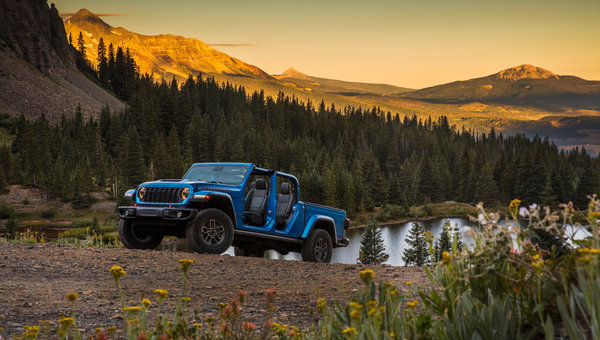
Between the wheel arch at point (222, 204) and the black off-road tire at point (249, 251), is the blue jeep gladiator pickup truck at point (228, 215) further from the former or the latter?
the black off-road tire at point (249, 251)

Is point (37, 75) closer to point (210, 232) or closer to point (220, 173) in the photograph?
point (220, 173)

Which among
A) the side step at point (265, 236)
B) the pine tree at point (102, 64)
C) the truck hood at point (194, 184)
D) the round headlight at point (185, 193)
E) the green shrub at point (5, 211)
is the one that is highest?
the pine tree at point (102, 64)

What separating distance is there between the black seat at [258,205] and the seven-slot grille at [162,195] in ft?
6.08

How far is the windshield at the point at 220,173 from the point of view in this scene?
13125 mm

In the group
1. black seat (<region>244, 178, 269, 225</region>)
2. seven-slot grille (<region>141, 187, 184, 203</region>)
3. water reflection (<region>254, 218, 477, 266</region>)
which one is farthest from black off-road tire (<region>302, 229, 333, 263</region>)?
water reflection (<region>254, 218, 477, 266</region>)

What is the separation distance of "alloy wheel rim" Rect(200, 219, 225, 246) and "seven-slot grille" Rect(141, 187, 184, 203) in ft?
2.89

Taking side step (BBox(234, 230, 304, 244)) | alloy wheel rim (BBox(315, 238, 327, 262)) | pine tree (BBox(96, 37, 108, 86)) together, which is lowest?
alloy wheel rim (BBox(315, 238, 327, 262))

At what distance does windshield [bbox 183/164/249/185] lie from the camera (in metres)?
13.1

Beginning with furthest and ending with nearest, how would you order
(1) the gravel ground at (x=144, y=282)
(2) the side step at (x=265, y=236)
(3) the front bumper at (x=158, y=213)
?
(2) the side step at (x=265, y=236)
(3) the front bumper at (x=158, y=213)
(1) the gravel ground at (x=144, y=282)

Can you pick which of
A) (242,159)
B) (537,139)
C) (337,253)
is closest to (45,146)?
(242,159)

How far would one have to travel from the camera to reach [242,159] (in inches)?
4995

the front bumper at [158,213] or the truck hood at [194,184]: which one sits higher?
the truck hood at [194,184]

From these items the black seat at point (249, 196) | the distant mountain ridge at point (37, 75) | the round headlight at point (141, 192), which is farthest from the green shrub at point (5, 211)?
the distant mountain ridge at point (37, 75)

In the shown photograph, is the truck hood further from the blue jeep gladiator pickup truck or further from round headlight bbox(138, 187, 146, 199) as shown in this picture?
round headlight bbox(138, 187, 146, 199)
